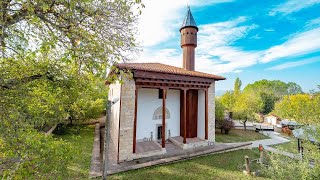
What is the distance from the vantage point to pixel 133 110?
959cm

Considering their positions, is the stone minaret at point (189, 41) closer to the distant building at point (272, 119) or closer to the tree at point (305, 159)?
the tree at point (305, 159)

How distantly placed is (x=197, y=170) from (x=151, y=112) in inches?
214

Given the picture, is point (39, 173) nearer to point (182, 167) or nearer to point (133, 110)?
point (133, 110)

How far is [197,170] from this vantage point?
862 cm

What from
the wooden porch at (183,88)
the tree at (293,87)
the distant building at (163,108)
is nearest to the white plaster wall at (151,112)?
the distant building at (163,108)

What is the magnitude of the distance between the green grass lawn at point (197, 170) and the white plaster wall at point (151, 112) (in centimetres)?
374

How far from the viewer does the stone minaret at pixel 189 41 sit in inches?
572

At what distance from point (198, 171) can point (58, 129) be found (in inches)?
537

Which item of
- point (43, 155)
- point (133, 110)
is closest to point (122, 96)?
point (133, 110)

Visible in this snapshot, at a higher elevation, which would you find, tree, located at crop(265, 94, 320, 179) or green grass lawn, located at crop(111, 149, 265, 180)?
tree, located at crop(265, 94, 320, 179)

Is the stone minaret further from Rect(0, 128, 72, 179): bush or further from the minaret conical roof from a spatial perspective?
Rect(0, 128, 72, 179): bush

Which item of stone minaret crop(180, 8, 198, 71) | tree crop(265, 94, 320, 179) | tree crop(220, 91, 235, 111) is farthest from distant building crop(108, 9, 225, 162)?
tree crop(220, 91, 235, 111)

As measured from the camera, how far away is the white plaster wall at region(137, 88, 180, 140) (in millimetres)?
12172

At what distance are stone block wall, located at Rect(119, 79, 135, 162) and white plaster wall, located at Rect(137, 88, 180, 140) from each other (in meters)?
2.60
